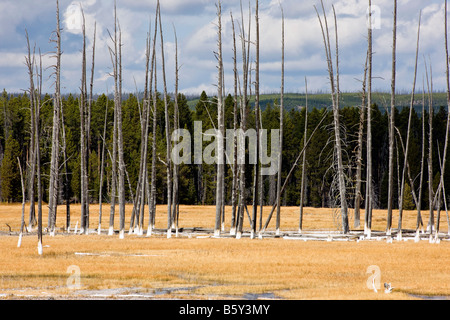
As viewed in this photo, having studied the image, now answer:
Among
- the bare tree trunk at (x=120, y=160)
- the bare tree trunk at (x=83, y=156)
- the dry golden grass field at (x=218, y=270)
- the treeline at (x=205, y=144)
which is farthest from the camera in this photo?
the treeline at (x=205, y=144)

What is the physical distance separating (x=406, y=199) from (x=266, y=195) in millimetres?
21255

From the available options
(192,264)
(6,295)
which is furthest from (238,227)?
(6,295)

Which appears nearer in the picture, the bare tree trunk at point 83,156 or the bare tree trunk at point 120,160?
the bare tree trunk at point 120,160

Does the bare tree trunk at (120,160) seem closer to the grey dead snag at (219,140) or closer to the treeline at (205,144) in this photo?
the grey dead snag at (219,140)

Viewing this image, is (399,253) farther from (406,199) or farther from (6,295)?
(406,199)

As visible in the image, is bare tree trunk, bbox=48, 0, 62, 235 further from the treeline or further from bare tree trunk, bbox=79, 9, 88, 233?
the treeline

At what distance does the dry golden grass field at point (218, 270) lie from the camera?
16.8m

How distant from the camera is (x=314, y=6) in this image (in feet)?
133

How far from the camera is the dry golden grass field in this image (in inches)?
661

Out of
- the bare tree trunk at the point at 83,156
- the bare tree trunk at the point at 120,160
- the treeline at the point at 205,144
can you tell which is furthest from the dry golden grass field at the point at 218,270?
the treeline at the point at 205,144

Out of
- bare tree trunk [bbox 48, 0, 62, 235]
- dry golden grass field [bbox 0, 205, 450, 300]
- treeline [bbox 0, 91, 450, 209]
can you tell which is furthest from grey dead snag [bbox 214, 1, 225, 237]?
treeline [bbox 0, 91, 450, 209]

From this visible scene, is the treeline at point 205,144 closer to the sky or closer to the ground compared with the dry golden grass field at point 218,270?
closer to the sky

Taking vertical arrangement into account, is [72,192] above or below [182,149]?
below
